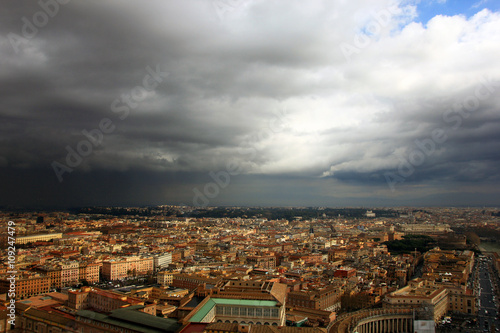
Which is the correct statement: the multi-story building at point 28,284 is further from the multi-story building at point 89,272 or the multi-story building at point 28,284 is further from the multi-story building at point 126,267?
the multi-story building at point 126,267

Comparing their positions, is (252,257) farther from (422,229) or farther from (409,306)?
(422,229)

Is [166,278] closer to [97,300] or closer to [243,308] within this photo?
[97,300]

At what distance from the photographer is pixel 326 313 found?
19250 mm

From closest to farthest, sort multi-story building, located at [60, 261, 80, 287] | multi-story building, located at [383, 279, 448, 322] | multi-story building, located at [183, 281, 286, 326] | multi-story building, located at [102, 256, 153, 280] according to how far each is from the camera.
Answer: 1. multi-story building, located at [183, 281, 286, 326]
2. multi-story building, located at [383, 279, 448, 322]
3. multi-story building, located at [60, 261, 80, 287]
4. multi-story building, located at [102, 256, 153, 280]

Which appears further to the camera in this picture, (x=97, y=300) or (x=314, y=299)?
(x=314, y=299)

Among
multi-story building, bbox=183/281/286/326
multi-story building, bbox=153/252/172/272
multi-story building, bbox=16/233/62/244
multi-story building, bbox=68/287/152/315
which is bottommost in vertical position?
multi-story building, bbox=153/252/172/272

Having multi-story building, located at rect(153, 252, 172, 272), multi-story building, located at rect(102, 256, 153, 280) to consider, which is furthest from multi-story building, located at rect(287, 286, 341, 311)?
multi-story building, located at rect(153, 252, 172, 272)

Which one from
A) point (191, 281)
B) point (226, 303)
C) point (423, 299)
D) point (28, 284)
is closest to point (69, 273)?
point (28, 284)

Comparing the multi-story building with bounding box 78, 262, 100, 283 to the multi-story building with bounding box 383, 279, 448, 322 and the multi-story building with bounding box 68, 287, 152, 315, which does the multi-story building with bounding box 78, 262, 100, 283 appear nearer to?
the multi-story building with bounding box 68, 287, 152, 315

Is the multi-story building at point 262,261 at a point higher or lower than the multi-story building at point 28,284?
lower

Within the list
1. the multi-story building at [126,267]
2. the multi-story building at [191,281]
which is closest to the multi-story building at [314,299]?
the multi-story building at [191,281]

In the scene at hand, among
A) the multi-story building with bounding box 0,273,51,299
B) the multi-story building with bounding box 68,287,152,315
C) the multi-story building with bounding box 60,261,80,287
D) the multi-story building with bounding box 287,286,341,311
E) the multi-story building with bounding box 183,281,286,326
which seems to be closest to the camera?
the multi-story building with bounding box 183,281,286,326

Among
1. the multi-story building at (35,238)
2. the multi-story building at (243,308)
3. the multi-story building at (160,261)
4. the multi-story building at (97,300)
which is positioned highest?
the multi-story building at (243,308)

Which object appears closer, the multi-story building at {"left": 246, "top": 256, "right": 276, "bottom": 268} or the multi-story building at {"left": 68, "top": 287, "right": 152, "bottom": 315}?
the multi-story building at {"left": 68, "top": 287, "right": 152, "bottom": 315}
